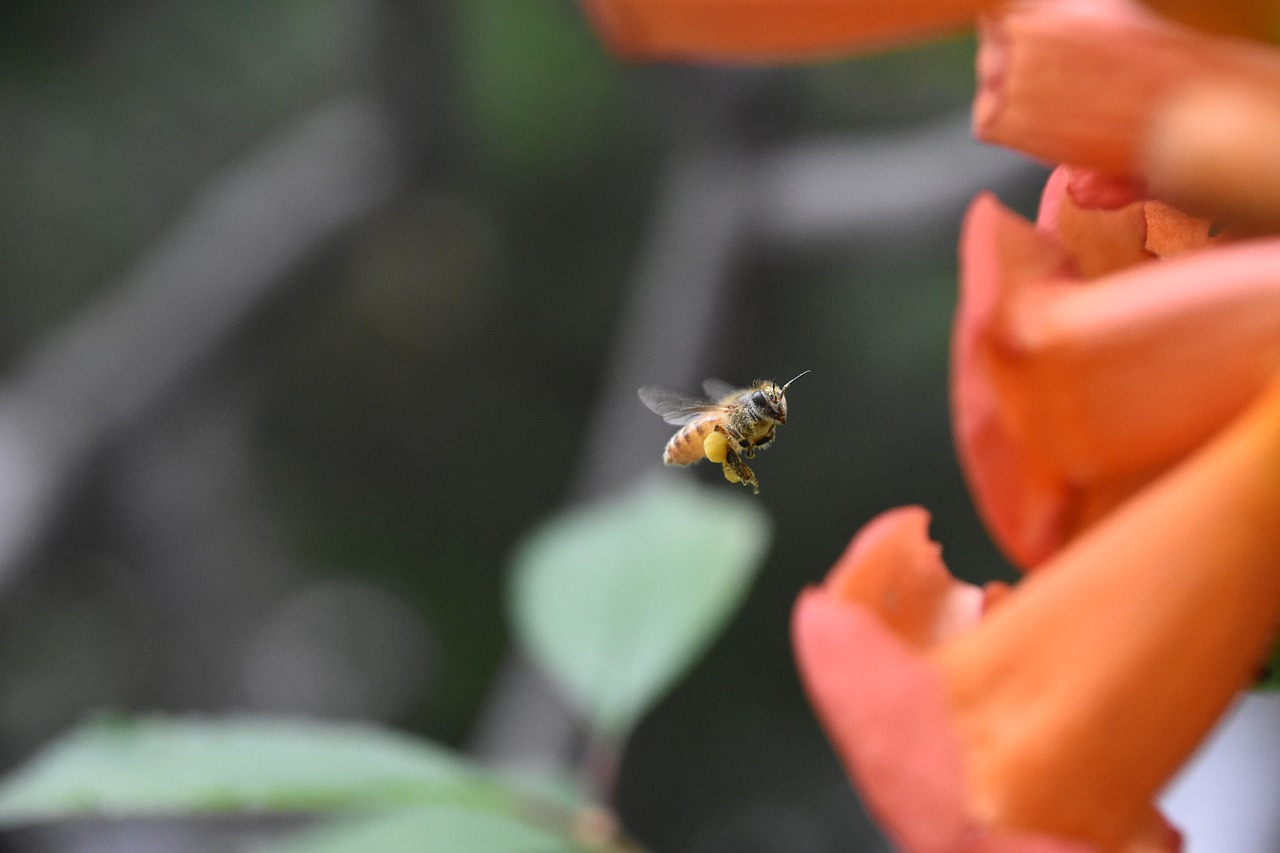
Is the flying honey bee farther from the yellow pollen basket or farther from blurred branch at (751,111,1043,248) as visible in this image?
blurred branch at (751,111,1043,248)

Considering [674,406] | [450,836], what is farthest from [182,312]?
[450,836]

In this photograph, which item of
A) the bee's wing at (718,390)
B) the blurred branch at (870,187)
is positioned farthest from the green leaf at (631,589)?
the blurred branch at (870,187)

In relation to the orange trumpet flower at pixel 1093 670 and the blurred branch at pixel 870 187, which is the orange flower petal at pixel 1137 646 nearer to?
the orange trumpet flower at pixel 1093 670

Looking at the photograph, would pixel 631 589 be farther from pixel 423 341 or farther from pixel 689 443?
pixel 423 341

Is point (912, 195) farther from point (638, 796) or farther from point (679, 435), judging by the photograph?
point (638, 796)

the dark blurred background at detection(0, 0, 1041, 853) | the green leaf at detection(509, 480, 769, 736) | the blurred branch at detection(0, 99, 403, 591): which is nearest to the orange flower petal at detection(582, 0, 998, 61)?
the green leaf at detection(509, 480, 769, 736)

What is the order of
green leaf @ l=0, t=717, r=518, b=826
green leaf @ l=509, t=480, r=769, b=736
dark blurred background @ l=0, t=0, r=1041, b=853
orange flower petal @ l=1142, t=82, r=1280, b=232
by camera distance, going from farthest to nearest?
dark blurred background @ l=0, t=0, r=1041, b=853 < green leaf @ l=509, t=480, r=769, b=736 < green leaf @ l=0, t=717, r=518, b=826 < orange flower petal @ l=1142, t=82, r=1280, b=232
